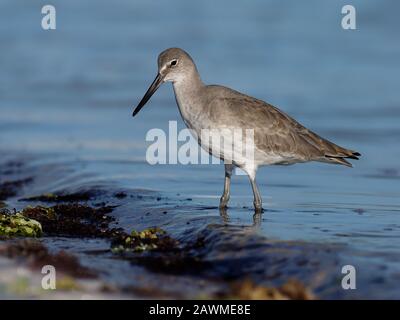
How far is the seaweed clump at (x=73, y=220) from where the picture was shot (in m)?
Result: 8.65

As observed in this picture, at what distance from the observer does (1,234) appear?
826 centimetres

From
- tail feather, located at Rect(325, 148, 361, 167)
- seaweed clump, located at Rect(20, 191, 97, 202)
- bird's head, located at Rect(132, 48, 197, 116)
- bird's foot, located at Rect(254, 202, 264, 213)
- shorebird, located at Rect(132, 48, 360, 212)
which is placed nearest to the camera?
shorebird, located at Rect(132, 48, 360, 212)

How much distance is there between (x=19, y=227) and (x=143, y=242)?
4.26ft

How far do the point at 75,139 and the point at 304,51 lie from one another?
7407 mm

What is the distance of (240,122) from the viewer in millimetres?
9102

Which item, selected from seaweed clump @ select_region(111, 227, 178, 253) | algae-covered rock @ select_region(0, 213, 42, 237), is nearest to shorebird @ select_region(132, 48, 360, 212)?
seaweed clump @ select_region(111, 227, 178, 253)

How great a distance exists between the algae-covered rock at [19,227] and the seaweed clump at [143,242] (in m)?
0.83

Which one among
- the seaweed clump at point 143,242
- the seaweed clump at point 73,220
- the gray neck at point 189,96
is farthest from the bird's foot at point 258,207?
the seaweed clump at point 73,220

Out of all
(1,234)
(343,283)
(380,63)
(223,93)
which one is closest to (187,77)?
Answer: (223,93)

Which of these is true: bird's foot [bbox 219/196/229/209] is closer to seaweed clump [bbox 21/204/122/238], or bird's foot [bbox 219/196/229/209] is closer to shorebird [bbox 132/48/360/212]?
shorebird [bbox 132/48/360/212]

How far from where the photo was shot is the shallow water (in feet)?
24.9

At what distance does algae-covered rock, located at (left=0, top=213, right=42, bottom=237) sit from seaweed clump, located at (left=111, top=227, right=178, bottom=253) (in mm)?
827

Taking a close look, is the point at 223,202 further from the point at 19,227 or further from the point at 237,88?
the point at 237,88

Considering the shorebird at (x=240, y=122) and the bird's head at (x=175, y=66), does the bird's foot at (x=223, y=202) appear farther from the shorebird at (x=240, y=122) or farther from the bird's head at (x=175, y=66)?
the bird's head at (x=175, y=66)
